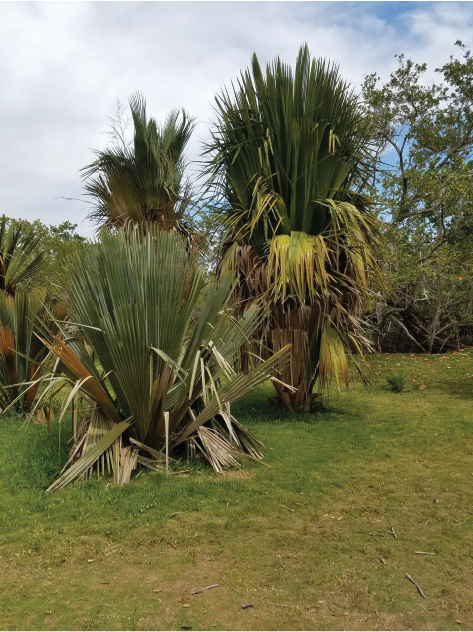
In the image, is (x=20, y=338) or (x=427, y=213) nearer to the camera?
(x=20, y=338)

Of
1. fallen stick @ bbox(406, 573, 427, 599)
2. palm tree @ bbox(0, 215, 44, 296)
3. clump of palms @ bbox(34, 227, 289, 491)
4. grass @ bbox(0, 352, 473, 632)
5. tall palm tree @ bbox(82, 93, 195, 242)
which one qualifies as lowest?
fallen stick @ bbox(406, 573, 427, 599)

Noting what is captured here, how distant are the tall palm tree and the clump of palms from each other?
16.2ft

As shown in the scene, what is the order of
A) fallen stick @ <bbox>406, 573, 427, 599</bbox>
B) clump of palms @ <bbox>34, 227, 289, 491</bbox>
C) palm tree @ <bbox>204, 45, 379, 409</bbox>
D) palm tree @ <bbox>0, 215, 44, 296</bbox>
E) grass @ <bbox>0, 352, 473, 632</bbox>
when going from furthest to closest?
1. palm tree @ <bbox>0, 215, 44, 296</bbox>
2. palm tree @ <bbox>204, 45, 379, 409</bbox>
3. clump of palms @ <bbox>34, 227, 289, 491</bbox>
4. fallen stick @ <bbox>406, 573, 427, 599</bbox>
5. grass @ <bbox>0, 352, 473, 632</bbox>

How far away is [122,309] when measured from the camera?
436 cm

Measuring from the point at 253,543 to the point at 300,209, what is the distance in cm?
469

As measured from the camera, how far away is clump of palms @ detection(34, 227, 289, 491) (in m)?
4.38

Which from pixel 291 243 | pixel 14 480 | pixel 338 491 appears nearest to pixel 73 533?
pixel 14 480

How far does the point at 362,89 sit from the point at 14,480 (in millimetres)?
14159

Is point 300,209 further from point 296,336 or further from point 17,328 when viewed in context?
point 17,328

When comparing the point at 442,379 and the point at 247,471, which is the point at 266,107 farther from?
the point at 442,379

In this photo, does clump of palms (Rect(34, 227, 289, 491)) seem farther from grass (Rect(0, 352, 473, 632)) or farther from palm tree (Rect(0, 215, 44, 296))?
palm tree (Rect(0, 215, 44, 296))

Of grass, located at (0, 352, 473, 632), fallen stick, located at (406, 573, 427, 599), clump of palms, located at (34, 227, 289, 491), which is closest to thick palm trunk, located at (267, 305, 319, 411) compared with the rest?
grass, located at (0, 352, 473, 632)

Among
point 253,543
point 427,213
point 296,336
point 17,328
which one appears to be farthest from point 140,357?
point 427,213

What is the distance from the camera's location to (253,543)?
3328mm
